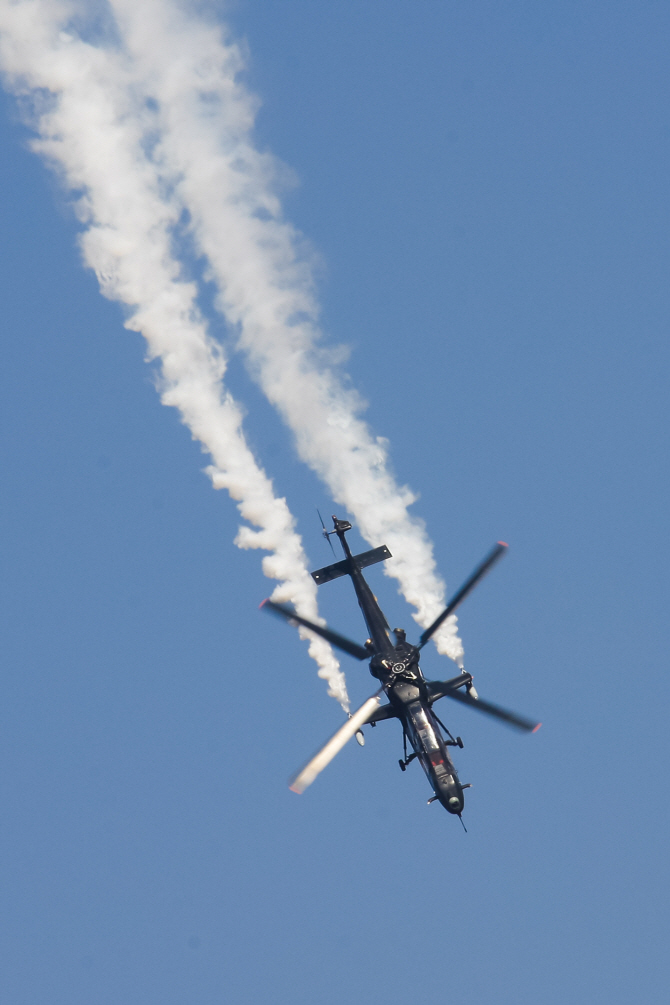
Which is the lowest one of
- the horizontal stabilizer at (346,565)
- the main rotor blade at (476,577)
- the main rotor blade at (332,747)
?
the main rotor blade at (332,747)

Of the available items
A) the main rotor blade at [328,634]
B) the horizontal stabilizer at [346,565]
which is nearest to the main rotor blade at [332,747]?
the main rotor blade at [328,634]

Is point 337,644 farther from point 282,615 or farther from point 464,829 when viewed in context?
point 464,829

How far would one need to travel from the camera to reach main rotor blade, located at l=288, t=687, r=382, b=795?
1667 inches

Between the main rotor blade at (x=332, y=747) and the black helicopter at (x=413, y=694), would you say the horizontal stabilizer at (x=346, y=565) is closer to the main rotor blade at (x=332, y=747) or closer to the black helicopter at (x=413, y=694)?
the black helicopter at (x=413, y=694)

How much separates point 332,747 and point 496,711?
8.23m

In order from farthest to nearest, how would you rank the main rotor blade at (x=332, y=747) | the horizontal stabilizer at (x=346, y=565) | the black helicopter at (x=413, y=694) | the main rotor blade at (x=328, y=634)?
the horizontal stabilizer at (x=346, y=565)
the main rotor blade at (x=328, y=634)
the black helicopter at (x=413, y=694)
the main rotor blade at (x=332, y=747)

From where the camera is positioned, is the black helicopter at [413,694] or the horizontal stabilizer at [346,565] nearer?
the black helicopter at [413,694]

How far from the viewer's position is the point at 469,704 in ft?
162

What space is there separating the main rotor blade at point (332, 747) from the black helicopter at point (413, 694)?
0.04 m

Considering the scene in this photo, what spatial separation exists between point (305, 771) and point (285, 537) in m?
13.7

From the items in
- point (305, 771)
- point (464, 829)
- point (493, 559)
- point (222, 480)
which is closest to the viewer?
point (305, 771)

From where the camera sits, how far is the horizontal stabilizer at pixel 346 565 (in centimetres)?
5459

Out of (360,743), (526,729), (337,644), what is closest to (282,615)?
(337,644)

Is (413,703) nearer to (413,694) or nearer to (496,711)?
(413,694)
